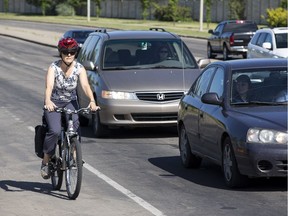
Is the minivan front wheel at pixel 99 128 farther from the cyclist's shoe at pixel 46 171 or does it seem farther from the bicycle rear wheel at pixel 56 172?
the cyclist's shoe at pixel 46 171

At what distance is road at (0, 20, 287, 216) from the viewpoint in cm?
1016

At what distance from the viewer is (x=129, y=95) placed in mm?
16438

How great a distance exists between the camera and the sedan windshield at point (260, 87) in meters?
11.9

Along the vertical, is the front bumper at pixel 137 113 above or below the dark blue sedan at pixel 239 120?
below

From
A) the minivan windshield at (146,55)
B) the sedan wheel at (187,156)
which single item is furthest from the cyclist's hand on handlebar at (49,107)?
the minivan windshield at (146,55)

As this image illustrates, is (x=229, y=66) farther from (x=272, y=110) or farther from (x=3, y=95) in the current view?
(x=3, y=95)

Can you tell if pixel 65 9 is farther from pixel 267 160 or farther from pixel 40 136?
pixel 267 160

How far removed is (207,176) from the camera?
12.4m

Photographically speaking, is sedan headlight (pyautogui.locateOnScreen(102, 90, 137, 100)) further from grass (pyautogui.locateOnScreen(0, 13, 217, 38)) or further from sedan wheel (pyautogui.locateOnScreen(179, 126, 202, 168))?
grass (pyautogui.locateOnScreen(0, 13, 217, 38))

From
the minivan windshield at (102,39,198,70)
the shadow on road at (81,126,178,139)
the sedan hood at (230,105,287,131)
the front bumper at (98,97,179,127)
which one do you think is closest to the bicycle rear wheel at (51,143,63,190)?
the sedan hood at (230,105,287,131)

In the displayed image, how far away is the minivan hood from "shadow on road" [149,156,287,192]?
2.51m

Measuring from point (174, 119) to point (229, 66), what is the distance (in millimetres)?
4289

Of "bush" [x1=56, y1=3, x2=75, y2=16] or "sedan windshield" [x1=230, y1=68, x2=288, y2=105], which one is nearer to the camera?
"sedan windshield" [x1=230, y1=68, x2=288, y2=105]

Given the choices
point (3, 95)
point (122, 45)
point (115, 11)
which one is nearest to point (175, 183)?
point (122, 45)
